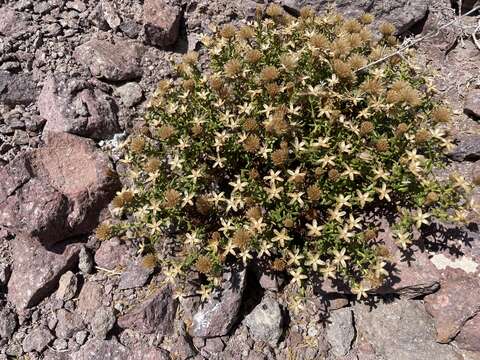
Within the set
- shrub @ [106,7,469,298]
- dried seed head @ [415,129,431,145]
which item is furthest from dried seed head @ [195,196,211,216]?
dried seed head @ [415,129,431,145]

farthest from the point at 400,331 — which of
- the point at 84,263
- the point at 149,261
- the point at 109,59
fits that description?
the point at 109,59

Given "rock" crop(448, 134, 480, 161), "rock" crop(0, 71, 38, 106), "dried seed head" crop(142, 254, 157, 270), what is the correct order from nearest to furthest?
"dried seed head" crop(142, 254, 157, 270) < "rock" crop(448, 134, 480, 161) < "rock" crop(0, 71, 38, 106)

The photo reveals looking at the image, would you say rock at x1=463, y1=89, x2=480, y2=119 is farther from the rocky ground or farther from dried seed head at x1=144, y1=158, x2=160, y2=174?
dried seed head at x1=144, y1=158, x2=160, y2=174

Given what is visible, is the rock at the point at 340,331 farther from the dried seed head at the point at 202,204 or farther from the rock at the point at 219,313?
the dried seed head at the point at 202,204

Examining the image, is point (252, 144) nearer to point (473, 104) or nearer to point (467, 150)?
point (467, 150)

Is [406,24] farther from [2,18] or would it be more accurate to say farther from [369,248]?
[2,18]

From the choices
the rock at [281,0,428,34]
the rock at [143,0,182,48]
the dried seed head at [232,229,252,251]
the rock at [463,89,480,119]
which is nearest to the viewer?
the dried seed head at [232,229,252,251]
